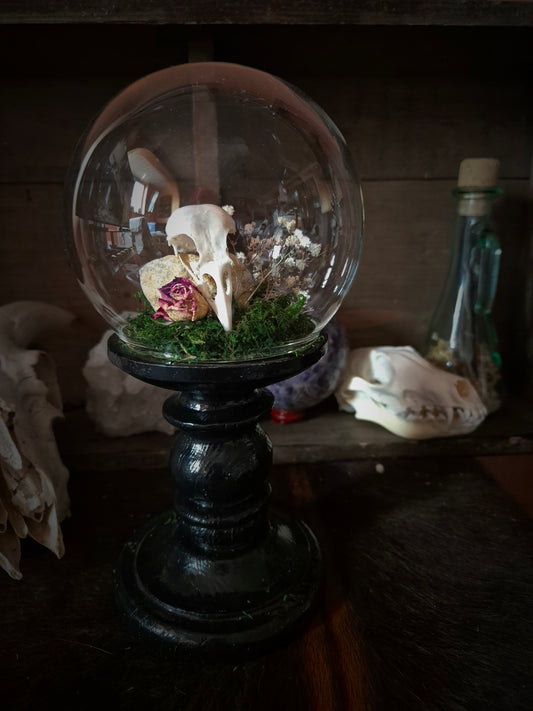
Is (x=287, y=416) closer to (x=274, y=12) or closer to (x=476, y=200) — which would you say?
(x=476, y=200)

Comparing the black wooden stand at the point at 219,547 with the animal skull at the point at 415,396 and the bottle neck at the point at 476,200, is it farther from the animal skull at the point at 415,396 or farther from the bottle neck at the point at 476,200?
the bottle neck at the point at 476,200

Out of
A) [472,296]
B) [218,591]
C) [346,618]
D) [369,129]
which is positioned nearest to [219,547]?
[218,591]

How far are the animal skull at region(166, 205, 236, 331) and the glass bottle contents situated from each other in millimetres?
512

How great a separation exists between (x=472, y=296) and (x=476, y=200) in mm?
149

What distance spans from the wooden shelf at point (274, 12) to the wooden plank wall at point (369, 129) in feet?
0.26

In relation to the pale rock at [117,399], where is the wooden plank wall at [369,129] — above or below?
above

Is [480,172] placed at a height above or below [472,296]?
above

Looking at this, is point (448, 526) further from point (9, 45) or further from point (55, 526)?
point (9, 45)

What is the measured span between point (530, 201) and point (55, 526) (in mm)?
895

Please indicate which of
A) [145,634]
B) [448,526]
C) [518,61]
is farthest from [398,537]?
[518,61]

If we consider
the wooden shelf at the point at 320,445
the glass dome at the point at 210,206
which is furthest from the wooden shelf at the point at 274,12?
the wooden shelf at the point at 320,445

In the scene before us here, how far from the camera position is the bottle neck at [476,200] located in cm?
81

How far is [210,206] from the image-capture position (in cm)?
47

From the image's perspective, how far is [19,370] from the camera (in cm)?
68
